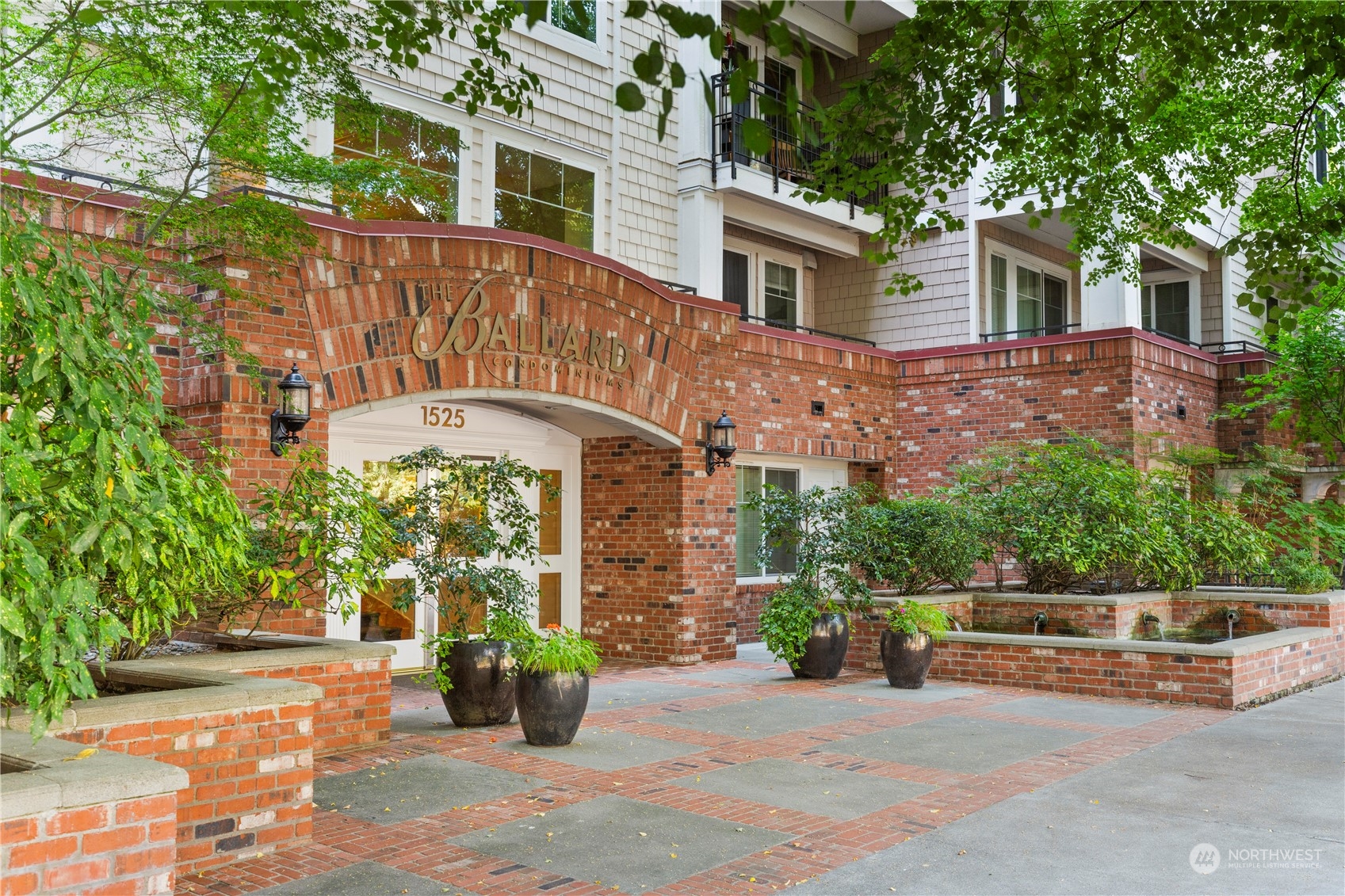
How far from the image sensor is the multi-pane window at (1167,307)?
20266mm

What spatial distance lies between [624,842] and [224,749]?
77.9 inches

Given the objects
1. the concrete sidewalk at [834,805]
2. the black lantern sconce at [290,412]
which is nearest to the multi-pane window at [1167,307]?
the concrete sidewalk at [834,805]

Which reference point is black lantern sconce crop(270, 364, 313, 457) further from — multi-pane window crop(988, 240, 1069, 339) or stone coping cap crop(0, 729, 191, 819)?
multi-pane window crop(988, 240, 1069, 339)

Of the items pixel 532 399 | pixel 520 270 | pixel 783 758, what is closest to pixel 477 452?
pixel 532 399

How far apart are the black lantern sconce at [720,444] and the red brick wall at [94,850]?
9.16 metres

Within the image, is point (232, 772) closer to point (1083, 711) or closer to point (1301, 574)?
point (1083, 711)

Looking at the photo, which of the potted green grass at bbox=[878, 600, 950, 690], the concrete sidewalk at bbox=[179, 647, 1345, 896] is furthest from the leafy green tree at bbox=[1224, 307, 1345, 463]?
the potted green grass at bbox=[878, 600, 950, 690]

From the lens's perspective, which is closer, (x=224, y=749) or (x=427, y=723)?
(x=224, y=749)

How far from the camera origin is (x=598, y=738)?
8.08 meters

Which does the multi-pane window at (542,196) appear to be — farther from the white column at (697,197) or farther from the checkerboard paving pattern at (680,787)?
the checkerboard paving pattern at (680,787)

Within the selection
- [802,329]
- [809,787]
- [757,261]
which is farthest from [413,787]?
[757,261]

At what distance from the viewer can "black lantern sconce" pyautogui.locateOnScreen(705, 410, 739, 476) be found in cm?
1280

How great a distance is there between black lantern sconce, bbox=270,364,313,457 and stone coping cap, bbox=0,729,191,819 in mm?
4584

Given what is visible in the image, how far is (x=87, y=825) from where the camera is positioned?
3857mm
